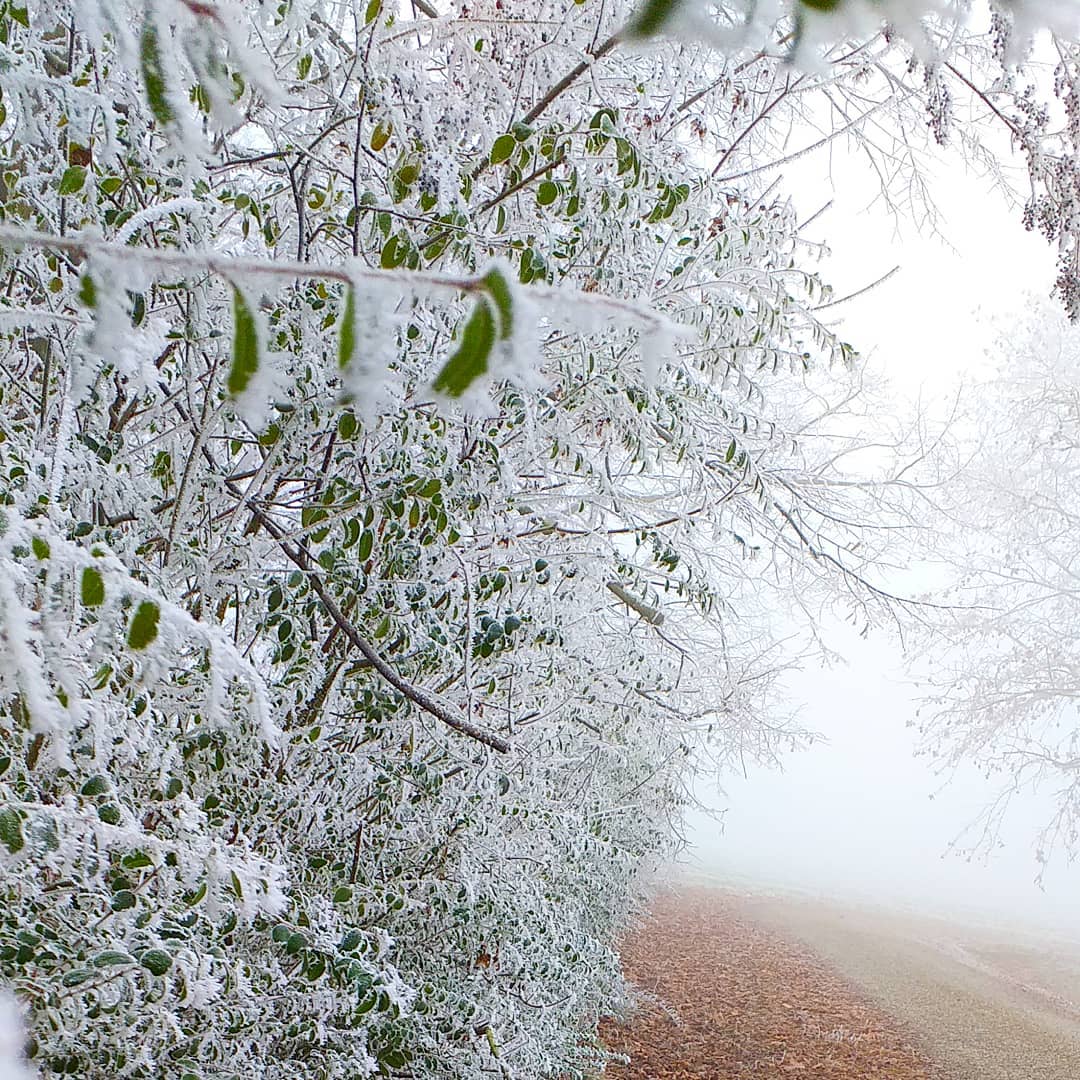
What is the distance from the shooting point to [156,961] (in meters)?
1.44

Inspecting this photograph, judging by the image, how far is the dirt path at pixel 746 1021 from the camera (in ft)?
20.6

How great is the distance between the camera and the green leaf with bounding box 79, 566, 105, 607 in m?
0.99

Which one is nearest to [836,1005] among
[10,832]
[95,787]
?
[95,787]

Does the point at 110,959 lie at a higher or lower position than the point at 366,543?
lower

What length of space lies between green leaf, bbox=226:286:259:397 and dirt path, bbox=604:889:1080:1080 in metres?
6.05

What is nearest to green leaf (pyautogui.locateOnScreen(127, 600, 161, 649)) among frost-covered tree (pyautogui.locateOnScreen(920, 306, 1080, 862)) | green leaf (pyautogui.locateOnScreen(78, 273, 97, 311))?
green leaf (pyautogui.locateOnScreen(78, 273, 97, 311))

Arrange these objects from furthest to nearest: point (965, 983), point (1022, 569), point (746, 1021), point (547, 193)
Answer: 1. point (1022, 569)
2. point (965, 983)
3. point (746, 1021)
4. point (547, 193)

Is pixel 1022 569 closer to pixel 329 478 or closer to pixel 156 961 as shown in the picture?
pixel 329 478

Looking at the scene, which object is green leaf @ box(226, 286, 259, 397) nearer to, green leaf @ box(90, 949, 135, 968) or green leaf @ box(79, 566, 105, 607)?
green leaf @ box(79, 566, 105, 607)

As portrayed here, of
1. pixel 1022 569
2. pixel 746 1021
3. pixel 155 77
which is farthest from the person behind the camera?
pixel 1022 569

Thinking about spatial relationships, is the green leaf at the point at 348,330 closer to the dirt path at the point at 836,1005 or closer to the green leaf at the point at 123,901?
the green leaf at the point at 123,901

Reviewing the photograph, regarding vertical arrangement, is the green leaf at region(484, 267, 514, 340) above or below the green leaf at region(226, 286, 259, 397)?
above

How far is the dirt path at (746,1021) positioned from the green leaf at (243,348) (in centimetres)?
611

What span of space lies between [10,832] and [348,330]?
100 cm
